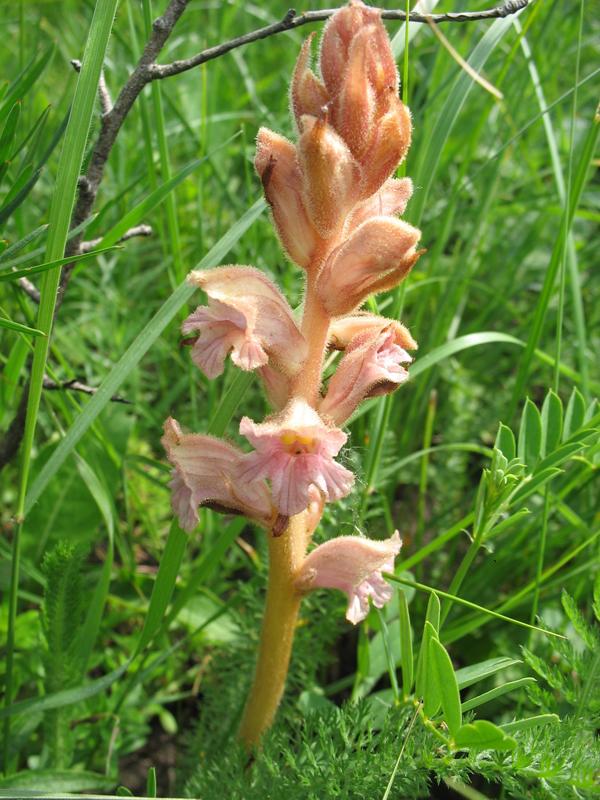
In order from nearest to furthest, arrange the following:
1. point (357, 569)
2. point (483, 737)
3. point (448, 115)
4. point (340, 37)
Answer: point (483, 737)
point (340, 37)
point (357, 569)
point (448, 115)

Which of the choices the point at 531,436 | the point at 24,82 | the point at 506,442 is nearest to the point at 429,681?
the point at 506,442

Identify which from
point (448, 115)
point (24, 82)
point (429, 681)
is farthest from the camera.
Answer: point (448, 115)

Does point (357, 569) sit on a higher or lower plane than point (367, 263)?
lower

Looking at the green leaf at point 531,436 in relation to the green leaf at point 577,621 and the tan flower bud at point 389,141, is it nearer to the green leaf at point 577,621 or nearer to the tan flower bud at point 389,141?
the green leaf at point 577,621

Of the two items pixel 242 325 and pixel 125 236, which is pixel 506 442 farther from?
pixel 125 236

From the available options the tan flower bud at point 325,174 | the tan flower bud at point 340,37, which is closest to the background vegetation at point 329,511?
the tan flower bud at point 325,174

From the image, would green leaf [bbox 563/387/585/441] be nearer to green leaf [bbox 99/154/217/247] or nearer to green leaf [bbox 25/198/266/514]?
green leaf [bbox 25/198/266/514]
